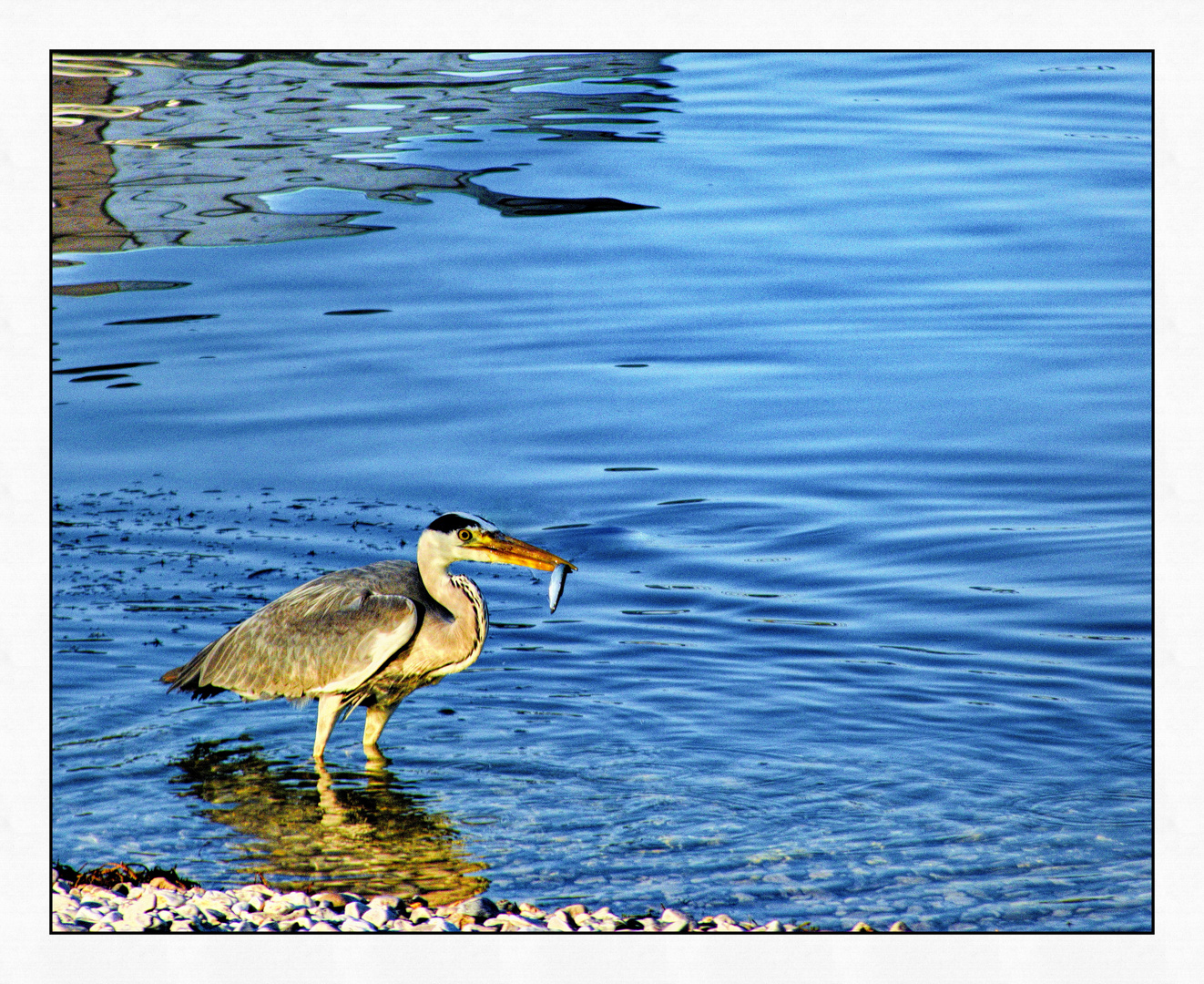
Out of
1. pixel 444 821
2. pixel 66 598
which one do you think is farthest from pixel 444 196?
pixel 444 821

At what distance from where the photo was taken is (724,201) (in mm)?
17703

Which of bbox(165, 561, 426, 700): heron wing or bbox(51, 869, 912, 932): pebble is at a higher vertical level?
bbox(165, 561, 426, 700): heron wing

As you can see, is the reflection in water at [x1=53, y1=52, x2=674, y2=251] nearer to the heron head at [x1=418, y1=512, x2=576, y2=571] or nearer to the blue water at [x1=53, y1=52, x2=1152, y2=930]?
the blue water at [x1=53, y1=52, x2=1152, y2=930]

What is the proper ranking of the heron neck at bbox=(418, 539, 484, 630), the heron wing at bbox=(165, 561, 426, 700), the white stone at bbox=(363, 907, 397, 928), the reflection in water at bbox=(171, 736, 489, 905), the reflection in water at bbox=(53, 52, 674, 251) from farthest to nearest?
the reflection in water at bbox=(53, 52, 674, 251)
the heron neck at bbox=(418, 539, 484, 630)
the heron wing at bbox=(165, 561, 426, 700)
the reflection in water at bbox=(171, 736, 489, 905)
the white stone at bbox=(363, 907, 397, 928)

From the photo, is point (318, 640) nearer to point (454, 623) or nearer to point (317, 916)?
point (454, 623)

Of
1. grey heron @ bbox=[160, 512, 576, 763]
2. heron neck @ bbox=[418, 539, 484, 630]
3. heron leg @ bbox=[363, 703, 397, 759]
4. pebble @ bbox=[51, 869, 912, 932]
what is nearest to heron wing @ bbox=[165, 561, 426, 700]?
grey heron @ bbox=[160, 512, 576, 763]

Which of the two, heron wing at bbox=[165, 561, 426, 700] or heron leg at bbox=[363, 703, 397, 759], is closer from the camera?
heron wing at bbox=[165, 561, 426, 700]

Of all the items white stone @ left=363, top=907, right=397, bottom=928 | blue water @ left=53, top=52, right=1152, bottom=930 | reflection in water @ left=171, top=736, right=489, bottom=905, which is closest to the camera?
white stone @ left=363, top=907, right=397, bottom=928

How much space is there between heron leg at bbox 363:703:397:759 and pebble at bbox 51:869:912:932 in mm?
1620

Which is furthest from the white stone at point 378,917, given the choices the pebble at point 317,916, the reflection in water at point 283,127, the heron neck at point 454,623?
the reflection in water at point 283,127

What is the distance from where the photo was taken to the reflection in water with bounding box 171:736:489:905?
616cm

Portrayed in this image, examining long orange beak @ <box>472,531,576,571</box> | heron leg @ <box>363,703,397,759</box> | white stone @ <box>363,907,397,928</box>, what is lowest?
white stone @ <box>363,907,397,928</box>

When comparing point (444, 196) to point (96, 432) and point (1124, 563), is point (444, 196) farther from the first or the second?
point (1124, 563)

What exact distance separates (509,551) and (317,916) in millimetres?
2325
